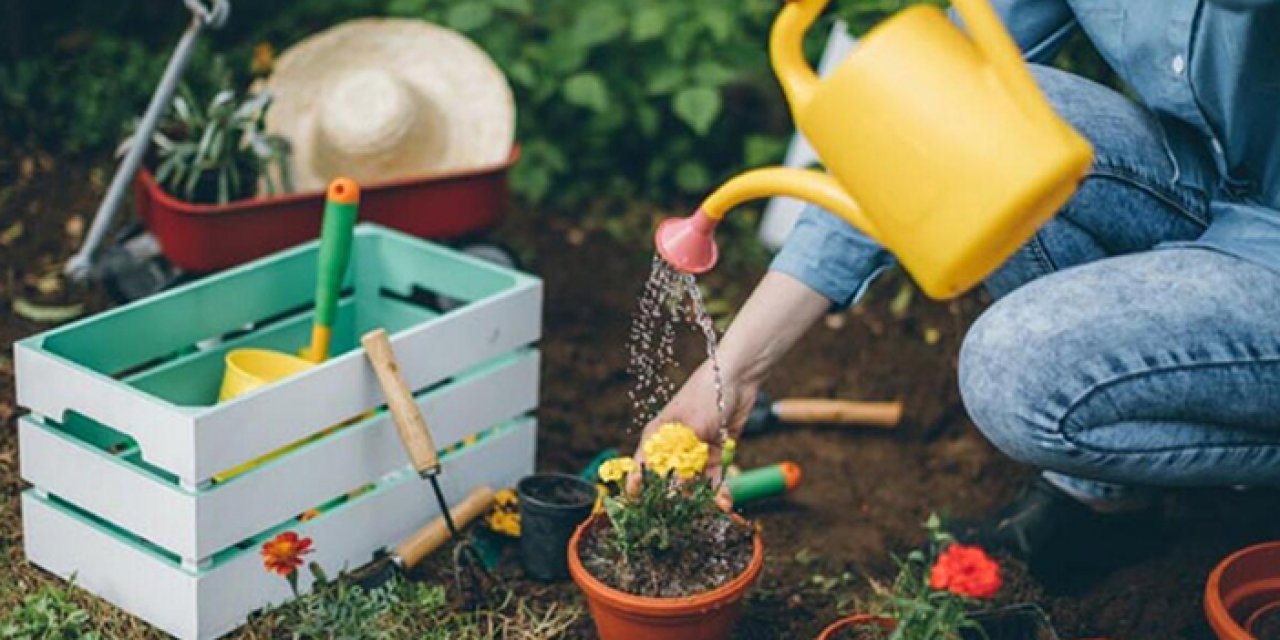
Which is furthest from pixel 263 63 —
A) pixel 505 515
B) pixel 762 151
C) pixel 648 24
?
pixel 505 515

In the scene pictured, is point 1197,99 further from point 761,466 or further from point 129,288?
point 129,288

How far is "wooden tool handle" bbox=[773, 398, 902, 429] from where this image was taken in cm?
257

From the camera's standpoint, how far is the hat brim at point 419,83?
276 cm

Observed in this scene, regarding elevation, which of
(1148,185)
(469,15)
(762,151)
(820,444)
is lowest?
(820,444)

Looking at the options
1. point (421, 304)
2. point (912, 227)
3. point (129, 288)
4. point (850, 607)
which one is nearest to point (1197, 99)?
point (912, 227)

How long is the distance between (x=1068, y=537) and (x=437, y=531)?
815 mm

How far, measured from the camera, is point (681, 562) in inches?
74.1

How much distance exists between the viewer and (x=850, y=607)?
2.16 metres

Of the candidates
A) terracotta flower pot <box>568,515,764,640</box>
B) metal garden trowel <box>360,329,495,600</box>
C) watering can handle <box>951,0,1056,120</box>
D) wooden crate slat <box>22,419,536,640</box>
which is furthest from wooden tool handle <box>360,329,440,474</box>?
watering can handle <box>951,0,1056,120</box>

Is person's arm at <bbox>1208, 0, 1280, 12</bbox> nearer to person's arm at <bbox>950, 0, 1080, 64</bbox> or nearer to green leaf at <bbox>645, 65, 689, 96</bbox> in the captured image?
person's arm at <bbox>950, 0, 1080, 64</bbox>

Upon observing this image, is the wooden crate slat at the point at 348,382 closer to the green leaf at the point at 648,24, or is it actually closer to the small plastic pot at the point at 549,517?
the small plastic pot at the point at 549,517

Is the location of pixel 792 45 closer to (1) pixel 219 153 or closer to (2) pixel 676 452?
(2) pixel 676 452

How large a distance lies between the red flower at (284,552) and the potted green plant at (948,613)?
1.92 feet

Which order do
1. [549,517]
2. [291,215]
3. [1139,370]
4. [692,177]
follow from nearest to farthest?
[1139,370]
[549,517]
[291,215]
[692,177]
